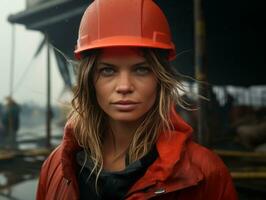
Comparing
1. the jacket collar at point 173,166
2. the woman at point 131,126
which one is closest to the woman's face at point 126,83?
the woman at point 131,126

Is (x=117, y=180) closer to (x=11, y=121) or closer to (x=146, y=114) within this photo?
(x=146, y=114)

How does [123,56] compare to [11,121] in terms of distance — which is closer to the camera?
[123,56]

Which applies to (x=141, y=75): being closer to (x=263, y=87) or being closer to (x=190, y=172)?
(x=190, y=172)

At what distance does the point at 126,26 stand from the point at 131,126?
0.30 metres

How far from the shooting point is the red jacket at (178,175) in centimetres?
102

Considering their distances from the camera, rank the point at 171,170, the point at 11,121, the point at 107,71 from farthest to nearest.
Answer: the point at 11,121 < the point at 107,71 < the point at 171,170

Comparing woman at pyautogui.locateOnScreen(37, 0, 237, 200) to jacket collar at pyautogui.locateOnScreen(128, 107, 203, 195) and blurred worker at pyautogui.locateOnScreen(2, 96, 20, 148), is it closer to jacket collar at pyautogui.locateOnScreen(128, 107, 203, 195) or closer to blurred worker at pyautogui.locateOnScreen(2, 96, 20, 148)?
jacket collar at pyautogui.locateOnScreen(128, 107, 203, 195)

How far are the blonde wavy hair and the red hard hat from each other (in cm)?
3

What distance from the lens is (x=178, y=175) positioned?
1034 mm

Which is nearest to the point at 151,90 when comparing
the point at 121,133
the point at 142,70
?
the point at 142,70

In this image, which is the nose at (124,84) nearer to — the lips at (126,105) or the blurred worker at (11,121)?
the lips at (126,105)

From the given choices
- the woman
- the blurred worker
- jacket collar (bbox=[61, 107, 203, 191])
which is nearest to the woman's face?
the woman

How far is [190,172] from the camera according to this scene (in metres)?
1.03

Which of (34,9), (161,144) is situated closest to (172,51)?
(161,144)
